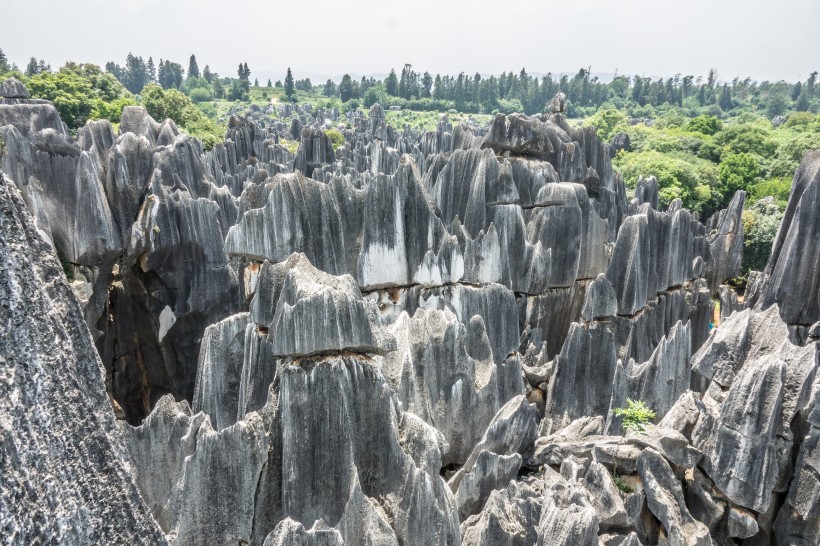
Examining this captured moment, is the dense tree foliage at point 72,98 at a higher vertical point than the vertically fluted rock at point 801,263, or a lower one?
higher

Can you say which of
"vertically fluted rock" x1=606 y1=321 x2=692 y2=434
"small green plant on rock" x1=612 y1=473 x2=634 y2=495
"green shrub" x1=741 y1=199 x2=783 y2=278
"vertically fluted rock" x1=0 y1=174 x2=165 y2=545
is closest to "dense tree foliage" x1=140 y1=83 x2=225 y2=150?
"green shrub" x1=741 y1=199 x2=783 y2=278

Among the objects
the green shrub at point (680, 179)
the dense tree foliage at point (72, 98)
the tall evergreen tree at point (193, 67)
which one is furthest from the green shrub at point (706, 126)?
the tall evergreen tree at point (193, 67)

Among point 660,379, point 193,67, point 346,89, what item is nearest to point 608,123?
point 660,379

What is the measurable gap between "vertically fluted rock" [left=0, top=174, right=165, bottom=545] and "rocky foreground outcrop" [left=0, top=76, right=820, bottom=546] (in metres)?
0.01

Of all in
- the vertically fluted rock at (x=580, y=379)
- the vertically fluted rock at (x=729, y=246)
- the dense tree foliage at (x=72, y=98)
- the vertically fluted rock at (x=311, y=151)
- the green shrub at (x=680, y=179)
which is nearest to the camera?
the vertically fluted rock at (x=580, y=379)

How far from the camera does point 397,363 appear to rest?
1042 cm

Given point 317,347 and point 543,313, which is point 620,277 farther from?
point 317,347

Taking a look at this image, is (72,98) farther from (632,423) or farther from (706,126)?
(706,126)

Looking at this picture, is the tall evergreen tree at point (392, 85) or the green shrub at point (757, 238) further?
the tall evergreen tree at point (392, 85)

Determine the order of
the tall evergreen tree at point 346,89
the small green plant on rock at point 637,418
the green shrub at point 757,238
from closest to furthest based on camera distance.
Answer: the small green plant on rock at point 637,418 → the green shrub at point 757,238 → the tall evergreen tree at point 346,89

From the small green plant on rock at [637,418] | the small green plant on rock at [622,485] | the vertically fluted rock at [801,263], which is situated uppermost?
the vertically fluted rock at [801,263]

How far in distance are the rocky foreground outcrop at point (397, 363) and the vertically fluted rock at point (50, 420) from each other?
1 centimetres

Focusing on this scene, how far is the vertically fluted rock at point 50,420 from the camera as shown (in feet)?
8.04

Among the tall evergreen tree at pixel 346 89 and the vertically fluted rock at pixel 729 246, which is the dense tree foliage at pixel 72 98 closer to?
the vertically fluted rock at pixel 729 246
